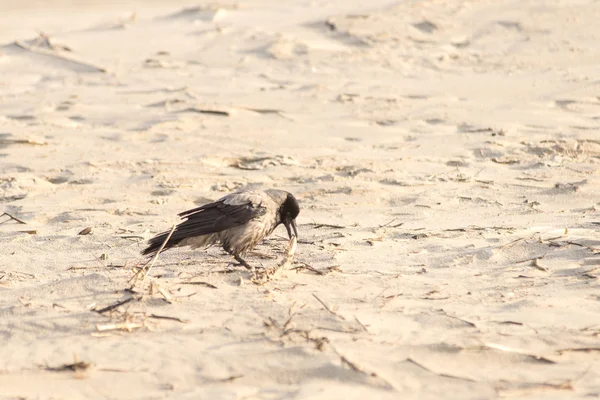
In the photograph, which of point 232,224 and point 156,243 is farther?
point 232,224

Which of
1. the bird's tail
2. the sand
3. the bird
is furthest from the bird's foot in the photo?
the bird's tail

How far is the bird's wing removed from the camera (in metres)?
5.39

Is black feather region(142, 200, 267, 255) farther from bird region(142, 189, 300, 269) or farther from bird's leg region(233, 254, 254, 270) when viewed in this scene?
bird's leg region(233, 254, 254, 270)

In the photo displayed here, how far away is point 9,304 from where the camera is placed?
15.5 ft

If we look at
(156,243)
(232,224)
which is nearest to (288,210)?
(232,224)

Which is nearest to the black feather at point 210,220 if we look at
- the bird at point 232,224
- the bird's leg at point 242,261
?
the bird at point 232,224

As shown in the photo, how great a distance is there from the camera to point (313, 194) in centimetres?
723

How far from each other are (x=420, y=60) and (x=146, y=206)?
5018 millimetres

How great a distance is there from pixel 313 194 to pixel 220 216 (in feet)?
Result: 5.89

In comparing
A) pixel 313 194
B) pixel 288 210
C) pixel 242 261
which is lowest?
pixel 313 194

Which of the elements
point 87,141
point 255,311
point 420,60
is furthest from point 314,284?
point 420,60

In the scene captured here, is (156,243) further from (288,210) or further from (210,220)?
(288,210)

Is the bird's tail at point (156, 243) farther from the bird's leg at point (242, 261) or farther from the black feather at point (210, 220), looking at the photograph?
the bird's leg at point (242, 261)

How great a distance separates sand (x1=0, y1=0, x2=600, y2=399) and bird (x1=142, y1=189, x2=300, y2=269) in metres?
0.16
